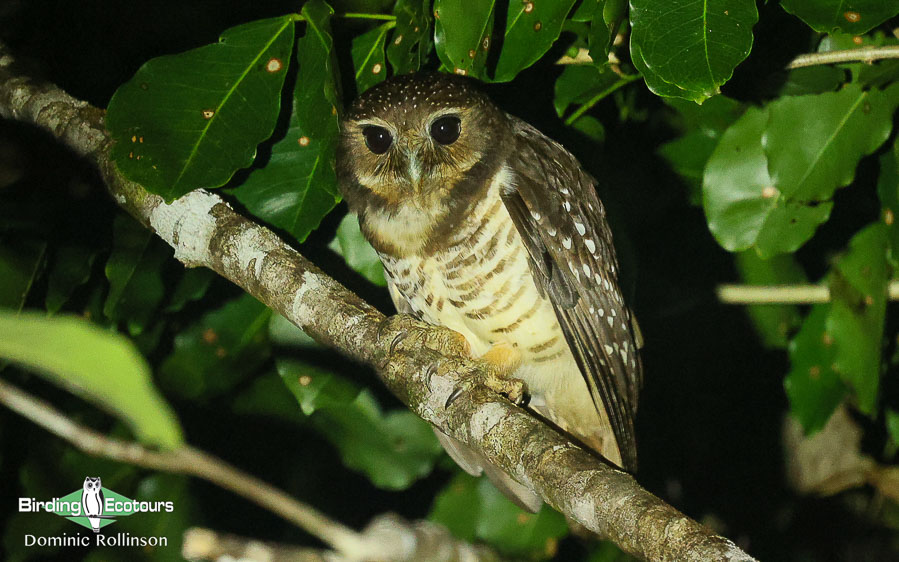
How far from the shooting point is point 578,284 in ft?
8.89

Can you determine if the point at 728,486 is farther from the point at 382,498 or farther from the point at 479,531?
the point at 382,498

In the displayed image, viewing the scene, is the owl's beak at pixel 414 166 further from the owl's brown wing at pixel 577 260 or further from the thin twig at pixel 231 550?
the thin twig at pixel 231 550

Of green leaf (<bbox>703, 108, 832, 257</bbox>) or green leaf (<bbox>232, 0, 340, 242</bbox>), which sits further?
green leaf (<bbox>703, 108, 832, 257</bbox>)

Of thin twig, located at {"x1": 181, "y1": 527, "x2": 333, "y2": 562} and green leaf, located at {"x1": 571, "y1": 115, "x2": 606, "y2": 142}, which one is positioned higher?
thin twig, located at {"x1": 181, "y1": 527, "x2": 333, "y2": 562}

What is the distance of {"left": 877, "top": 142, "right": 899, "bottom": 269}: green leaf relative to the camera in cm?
272

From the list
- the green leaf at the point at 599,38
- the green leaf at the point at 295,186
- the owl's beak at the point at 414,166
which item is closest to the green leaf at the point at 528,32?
the green leaf at the point at 599,38

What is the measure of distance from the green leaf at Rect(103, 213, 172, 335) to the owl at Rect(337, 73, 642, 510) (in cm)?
71

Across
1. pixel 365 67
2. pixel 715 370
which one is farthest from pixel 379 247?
pixel 715 370

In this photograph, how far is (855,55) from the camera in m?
2.51

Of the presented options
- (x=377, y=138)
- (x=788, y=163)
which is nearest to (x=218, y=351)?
(x=377, y=138)

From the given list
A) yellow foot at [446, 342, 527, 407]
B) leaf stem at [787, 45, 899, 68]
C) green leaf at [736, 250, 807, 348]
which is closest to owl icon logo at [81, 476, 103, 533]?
yellow foot at [446, 342, 527, 407]

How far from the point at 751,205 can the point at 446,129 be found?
1.08 meters

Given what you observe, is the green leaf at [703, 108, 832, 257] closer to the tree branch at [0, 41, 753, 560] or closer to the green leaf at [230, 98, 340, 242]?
the tree branch at [0, 41, 753, 560]

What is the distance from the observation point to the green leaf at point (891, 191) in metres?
2.72
